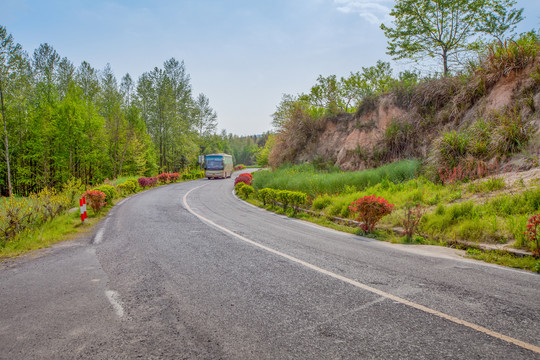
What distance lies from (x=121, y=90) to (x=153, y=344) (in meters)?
48.9

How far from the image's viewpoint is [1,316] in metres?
3.47

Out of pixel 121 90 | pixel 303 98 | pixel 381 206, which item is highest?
pixel 121 90

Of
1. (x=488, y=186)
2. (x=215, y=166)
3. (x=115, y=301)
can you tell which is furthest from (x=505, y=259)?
(x=215, y=166)

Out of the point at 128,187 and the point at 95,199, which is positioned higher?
the point at 95,199

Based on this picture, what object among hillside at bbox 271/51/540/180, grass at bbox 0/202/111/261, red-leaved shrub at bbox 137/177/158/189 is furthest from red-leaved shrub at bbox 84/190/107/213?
red-leaved shrub at bbox 137/177/158/189

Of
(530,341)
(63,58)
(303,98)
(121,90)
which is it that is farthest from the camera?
(121,90)

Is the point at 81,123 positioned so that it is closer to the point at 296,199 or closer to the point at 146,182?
the point at 146,182

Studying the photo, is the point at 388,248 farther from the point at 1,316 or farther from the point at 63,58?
the point at 63,58

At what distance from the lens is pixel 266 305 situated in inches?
140

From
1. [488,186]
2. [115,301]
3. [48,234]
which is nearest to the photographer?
[115,301]

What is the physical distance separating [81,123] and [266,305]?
36.2 m

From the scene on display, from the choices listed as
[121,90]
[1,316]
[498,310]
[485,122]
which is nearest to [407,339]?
[498,310]

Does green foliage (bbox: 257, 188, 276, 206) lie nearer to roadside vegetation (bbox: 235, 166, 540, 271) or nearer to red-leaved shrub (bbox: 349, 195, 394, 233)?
roadside vegetation (bbox: 235, 166, 540, 271)

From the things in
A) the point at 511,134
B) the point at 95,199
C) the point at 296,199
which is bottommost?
the point at 296,199
